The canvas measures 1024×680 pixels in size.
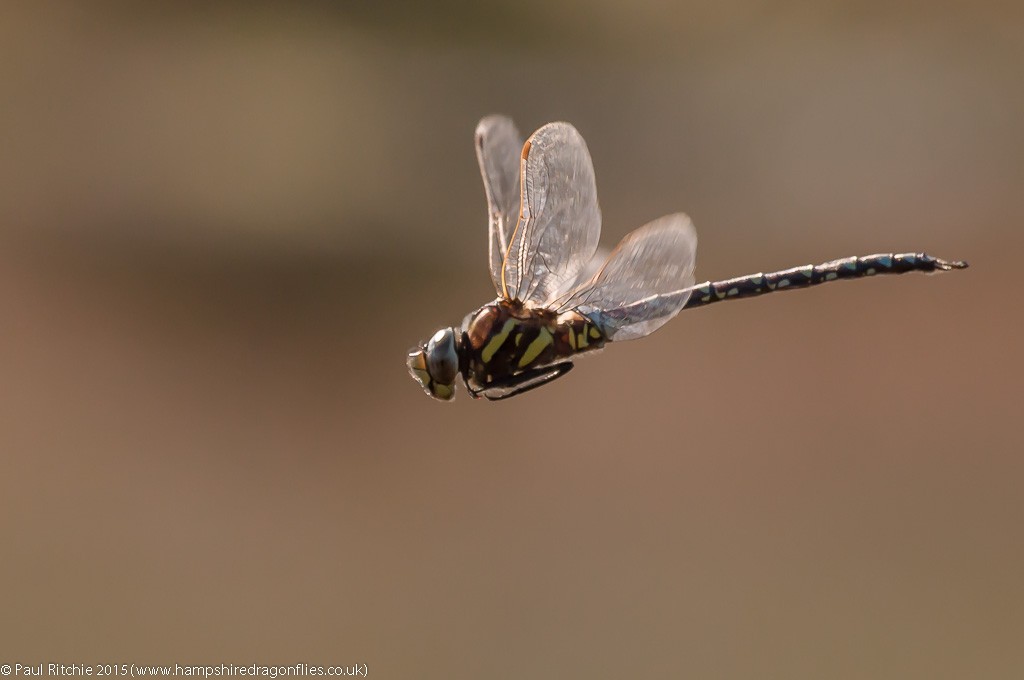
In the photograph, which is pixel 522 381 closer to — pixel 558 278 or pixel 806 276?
pixel 558 278

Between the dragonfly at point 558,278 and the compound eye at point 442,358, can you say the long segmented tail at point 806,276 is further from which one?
the compound eye at point 442,358

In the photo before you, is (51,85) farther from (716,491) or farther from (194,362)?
(716,491)

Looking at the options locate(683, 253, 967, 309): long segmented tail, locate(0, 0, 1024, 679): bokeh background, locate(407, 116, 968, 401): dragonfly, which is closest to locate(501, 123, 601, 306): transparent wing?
locate(407, 116, 968, 401): dragonfly

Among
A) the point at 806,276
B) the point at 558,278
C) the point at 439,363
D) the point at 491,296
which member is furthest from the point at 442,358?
the point at 491,296

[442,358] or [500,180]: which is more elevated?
[500,180]

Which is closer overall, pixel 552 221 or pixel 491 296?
pixel 552 221

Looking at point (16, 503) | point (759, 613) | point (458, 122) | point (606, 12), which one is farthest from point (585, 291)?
point (606, 12)

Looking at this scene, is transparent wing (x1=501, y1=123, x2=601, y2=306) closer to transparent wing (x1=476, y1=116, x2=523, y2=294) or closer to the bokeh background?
transparent wing (x1=476, y1=116, x2=523, y2=294)

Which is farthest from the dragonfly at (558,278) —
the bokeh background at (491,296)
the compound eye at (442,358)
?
the bokeh background at (491,296)
